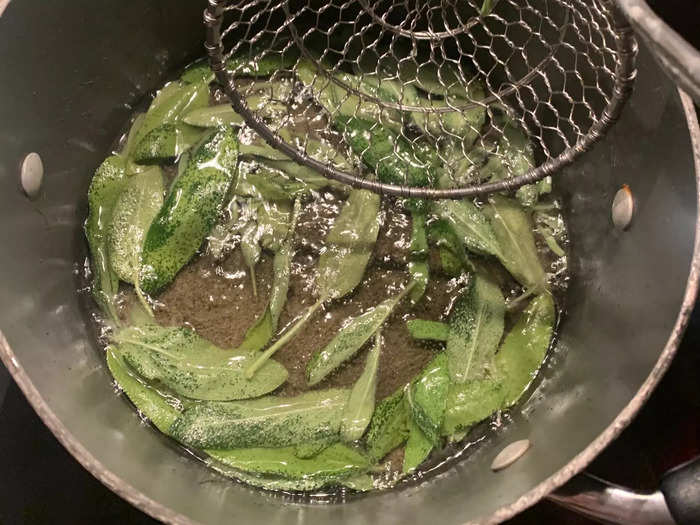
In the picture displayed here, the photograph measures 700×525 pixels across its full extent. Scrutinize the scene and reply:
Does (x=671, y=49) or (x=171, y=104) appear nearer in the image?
(x=671, y=49)

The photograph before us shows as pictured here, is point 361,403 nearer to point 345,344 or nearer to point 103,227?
point 345,344

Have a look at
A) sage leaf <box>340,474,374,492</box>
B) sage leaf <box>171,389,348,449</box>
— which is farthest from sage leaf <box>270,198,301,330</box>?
sage leaf <box>340,474,374,492</box>

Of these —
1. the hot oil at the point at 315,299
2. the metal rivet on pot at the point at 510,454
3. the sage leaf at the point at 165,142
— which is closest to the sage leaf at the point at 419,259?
the hot oil at the point at 315,299

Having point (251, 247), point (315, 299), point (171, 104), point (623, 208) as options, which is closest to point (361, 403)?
point (315, 299)

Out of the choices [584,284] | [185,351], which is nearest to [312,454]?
[185,351]

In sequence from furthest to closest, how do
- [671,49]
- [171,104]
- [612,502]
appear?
[171,104] < [612,502] < [671,49]

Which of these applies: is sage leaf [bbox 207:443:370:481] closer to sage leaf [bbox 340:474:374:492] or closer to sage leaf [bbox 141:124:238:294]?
sage leaf [bbox 340:474:374:492]

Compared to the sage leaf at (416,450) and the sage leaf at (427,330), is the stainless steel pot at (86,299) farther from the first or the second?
the sage leaf at (427,330)
